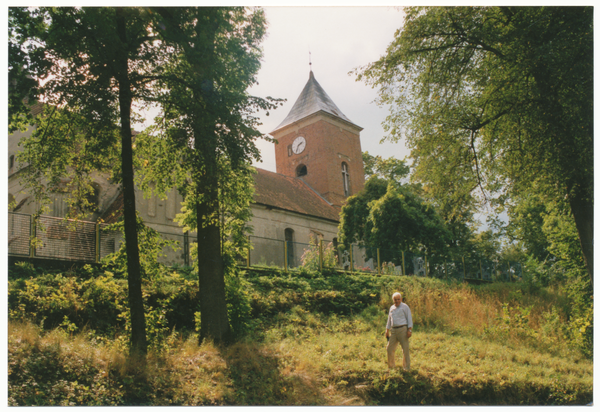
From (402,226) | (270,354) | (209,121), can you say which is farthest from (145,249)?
(402,226)

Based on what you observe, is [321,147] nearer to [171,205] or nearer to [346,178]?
[346,178]

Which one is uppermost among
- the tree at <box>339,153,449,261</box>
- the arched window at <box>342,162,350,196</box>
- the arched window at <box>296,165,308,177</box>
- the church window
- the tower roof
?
the tower roof

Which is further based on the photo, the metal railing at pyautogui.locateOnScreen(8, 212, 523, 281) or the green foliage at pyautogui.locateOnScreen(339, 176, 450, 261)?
the green foliage at pyautogui.locateOnScreen(339, 176, 450, 261)

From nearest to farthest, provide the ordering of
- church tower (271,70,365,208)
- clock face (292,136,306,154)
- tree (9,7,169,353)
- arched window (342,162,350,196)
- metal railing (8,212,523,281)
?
tree (9,7,169,353)
metal railing (8,212,523,281)
church tower (271,70,365,208)
clock face (292,136,306,154)
arched window (342,162,350,196)

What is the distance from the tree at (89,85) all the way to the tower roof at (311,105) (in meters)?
28.5

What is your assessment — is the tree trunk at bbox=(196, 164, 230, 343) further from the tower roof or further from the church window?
the tower roof

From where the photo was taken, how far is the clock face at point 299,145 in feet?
128

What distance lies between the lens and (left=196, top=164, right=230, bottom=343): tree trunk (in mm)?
10891

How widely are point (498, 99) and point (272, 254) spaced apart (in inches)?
526

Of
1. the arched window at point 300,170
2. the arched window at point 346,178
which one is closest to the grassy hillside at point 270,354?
the arched window at point 346,178

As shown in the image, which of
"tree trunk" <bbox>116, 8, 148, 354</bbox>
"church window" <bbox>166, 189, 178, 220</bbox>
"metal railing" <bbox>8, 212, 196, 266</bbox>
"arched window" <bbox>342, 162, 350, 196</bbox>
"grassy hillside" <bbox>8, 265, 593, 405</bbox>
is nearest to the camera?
"grassy hillside" <bbox>8, 265, 593, 405</bbox>

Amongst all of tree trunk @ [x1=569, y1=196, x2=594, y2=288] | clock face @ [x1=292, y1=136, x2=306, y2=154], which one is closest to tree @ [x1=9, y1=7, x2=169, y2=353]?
tree trunk @ [x1=569, y1=196, x2=594, y2=288]

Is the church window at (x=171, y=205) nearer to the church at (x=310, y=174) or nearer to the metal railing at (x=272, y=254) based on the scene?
the metal railing at (x=272, y=254)

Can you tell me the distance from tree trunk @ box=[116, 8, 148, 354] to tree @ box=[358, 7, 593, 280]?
679 cm
